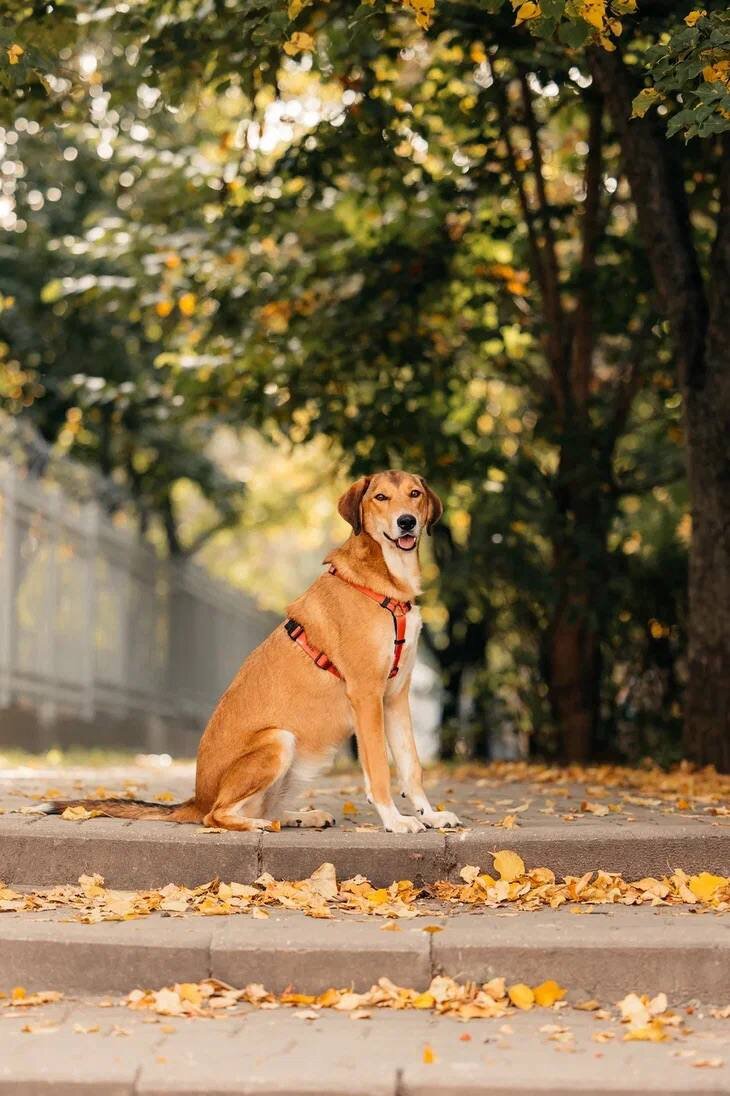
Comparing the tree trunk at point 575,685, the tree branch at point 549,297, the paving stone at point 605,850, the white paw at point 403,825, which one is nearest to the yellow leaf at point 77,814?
the white paw at point 403,825

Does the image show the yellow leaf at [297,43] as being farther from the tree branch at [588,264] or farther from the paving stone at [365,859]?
the tree branch at [588,264]

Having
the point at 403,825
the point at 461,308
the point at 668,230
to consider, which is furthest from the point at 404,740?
the point at 461,308

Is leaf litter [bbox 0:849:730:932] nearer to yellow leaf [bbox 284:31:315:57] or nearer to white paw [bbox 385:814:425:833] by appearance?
white paw [bbox 385:814:425:833]

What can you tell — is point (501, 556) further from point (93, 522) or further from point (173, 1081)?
point (173, 1081)

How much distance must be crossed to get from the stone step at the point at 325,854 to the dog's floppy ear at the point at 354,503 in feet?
4.65

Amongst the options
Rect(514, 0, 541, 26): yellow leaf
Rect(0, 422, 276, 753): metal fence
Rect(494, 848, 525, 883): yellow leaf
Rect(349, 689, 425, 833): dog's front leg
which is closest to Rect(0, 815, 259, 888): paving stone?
Rect(349, 689, 425, 833): dog's front leg

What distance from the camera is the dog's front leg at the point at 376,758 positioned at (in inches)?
249

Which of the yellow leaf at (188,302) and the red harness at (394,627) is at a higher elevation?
the yellow leaf at (188,302)

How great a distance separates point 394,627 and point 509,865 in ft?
3.83

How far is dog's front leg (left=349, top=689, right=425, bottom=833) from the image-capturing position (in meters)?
6.32

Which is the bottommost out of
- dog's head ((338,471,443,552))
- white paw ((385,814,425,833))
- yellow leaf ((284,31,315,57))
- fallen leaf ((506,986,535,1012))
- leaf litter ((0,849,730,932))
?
fallen leaf ((506,986,535,1012))

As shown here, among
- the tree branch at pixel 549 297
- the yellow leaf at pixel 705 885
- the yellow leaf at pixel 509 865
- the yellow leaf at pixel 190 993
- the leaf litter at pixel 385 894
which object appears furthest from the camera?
the tree branch at pixel 549 297

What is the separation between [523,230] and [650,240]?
3822 mm

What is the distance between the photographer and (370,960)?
5023 millimetres
